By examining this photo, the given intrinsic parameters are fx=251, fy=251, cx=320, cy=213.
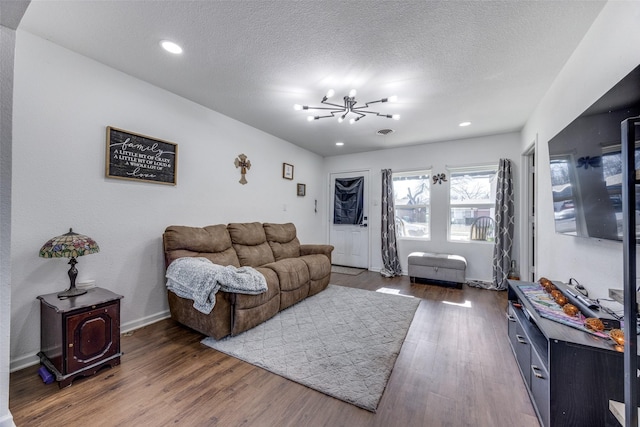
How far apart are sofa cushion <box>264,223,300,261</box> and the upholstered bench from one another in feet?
6.37

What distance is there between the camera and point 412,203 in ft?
15.7

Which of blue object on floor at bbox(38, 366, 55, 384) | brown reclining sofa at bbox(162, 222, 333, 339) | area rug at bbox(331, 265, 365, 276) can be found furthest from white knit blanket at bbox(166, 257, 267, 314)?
area rug at bbox(331, 265, 365, 276)

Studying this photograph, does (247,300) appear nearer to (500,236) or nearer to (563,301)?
(563,301)

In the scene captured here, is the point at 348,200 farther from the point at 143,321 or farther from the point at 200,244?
the point at 143,321

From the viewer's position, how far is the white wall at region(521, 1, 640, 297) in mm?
1392

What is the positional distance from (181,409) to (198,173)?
2.37 m

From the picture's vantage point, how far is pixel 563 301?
1.60 m

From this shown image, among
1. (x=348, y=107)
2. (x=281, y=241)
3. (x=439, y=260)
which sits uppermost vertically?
(x=348, y=107)

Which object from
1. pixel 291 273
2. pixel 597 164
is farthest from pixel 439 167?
pixel 291 273

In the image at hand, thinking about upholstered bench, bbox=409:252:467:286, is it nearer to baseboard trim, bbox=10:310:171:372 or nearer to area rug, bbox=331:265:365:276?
area rug, bbox=331:265:365:276

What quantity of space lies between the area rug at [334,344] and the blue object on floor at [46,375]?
37.3 inches

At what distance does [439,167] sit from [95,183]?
4.69m

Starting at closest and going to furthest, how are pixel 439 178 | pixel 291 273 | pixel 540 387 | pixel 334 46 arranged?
pixel 540 387 → pixel 334 46 → pixel 291 273 → pixel 439 178

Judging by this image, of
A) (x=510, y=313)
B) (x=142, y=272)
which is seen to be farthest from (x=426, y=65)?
(x=142, y=272)
